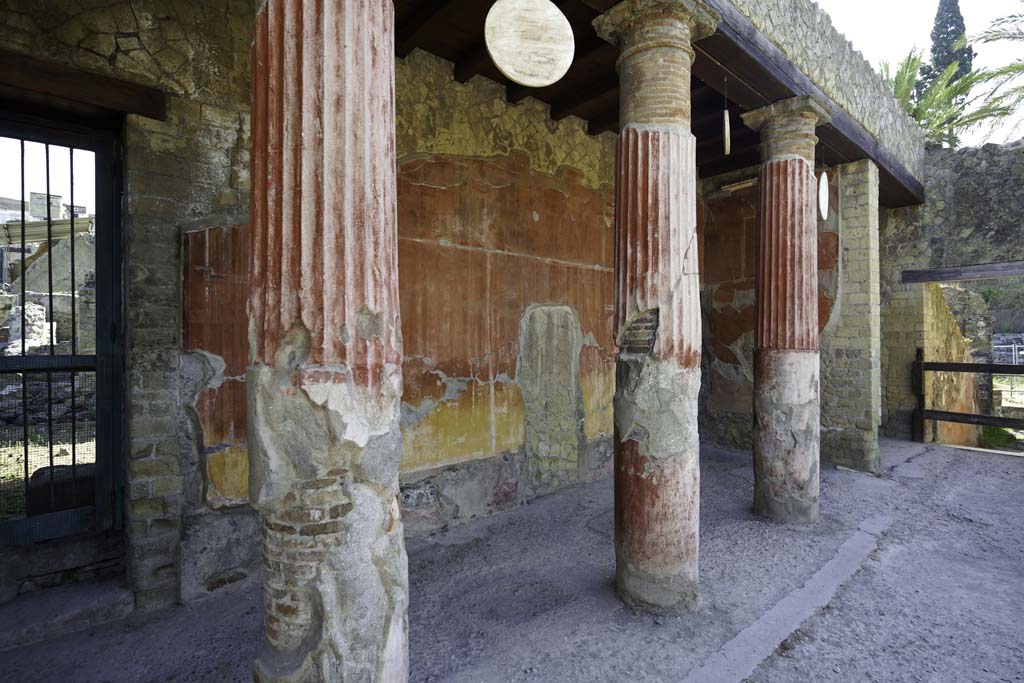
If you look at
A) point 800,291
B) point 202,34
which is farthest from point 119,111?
point 800,291

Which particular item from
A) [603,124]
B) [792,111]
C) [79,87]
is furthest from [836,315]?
[79,87]

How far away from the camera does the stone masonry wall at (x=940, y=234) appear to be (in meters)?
6.24

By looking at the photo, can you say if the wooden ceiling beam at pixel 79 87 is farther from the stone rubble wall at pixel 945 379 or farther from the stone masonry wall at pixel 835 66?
the stone rubble wall at pixel 945 379

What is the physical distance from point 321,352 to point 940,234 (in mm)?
8168

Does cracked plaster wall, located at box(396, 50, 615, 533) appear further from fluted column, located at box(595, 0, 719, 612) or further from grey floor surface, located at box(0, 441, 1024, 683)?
fluted column, located at box(595, 0, 719, 612)

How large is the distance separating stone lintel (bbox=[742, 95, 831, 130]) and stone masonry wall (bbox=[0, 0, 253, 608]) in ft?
13.0

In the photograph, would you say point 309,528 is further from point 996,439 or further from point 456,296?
point 996,439

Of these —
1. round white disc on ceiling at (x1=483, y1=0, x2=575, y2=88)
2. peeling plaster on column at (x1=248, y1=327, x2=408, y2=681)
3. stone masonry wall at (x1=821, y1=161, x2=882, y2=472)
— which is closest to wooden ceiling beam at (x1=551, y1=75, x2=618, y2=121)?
round white disc on ceiling at (x1=483, y1=0, x2=575, y2=88)

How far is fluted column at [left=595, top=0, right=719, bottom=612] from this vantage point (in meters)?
2.81

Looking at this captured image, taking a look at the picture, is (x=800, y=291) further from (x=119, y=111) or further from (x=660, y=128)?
(x=119, y=111)

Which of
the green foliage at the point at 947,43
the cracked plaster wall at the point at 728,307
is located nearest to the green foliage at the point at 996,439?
the cracked plaster wall at the point at 728,307

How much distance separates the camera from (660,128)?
287cm

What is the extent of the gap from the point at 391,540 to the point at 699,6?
3177mm

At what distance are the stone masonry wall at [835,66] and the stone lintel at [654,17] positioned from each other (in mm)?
553
